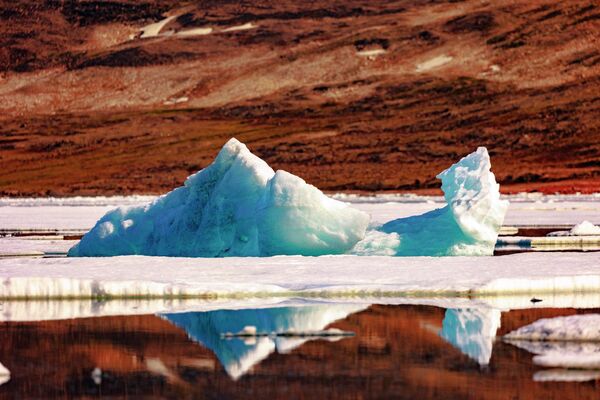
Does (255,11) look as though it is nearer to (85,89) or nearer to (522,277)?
(85,89)

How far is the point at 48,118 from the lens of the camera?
8550 cm

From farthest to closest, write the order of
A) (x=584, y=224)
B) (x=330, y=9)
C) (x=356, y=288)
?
(x=330, y=9), (x=584, y=224), (x=356, y=288)

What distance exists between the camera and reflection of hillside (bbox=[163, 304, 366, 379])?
8.02 metres

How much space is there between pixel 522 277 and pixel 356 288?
67.4 inches

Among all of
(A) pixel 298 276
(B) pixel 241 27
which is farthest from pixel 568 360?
(B) pixel 241 27

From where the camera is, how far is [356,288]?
1109cm

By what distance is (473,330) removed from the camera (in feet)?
29.4

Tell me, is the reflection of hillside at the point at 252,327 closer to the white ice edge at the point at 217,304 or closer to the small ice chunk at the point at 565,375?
the white ice edge at the point at 217,304

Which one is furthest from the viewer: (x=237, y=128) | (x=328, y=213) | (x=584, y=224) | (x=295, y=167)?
(x=237, y=128)

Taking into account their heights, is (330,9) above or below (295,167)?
above

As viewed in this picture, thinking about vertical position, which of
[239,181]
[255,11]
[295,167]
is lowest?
[295,167]

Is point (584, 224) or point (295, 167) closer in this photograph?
point (584, 224)

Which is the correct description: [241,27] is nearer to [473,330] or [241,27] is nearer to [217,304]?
[217,304]

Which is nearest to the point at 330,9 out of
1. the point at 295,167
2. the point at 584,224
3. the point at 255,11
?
the point at 255,11
